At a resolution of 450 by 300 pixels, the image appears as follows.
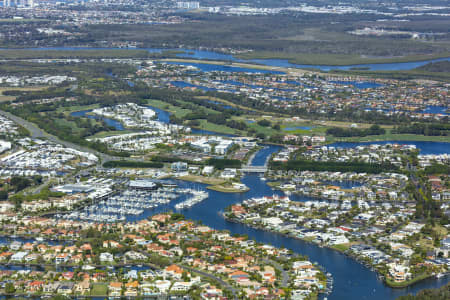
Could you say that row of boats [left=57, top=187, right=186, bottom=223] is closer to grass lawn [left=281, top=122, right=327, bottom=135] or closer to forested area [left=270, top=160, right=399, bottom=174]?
forested area [left=270, top=160, right=399, bottom=174]

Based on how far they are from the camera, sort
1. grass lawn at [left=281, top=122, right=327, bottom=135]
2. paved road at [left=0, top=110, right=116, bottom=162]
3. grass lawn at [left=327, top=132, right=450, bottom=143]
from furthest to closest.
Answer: grass lawn at [left=281, top=122, right=327, bottom=135] → grass lawn at [left=327, top=132, right=450, bottom=143] → paved road at [left=0, top=110, right=116, bottom=162]

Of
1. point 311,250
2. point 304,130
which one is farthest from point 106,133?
point 311,250

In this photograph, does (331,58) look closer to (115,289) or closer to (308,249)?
(308,249)

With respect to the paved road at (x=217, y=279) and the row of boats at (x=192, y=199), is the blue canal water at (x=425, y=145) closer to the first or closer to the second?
the row of boats at (x=192, y=199)

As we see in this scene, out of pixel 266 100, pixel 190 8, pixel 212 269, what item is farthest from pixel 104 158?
pixel 190 8

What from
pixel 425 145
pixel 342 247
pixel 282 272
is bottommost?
pixel 425 145

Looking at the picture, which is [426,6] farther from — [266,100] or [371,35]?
[266,100]

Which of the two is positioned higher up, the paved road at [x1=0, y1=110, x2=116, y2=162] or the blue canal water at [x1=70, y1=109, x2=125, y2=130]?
the paved road at [x1=0, y1=110, x2=116, y2=162]

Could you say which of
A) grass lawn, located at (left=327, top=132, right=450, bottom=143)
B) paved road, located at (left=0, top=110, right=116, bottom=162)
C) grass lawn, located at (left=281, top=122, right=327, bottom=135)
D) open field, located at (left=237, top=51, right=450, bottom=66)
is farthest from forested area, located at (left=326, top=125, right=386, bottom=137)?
open field, located at (left=237, top=51, right=450, bottom=66)
